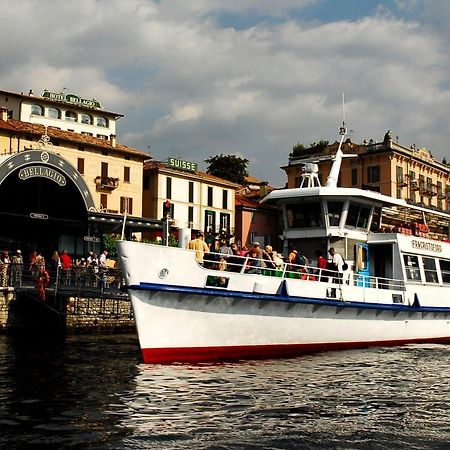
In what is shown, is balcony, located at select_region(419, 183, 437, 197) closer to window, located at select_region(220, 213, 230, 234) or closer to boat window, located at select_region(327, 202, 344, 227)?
window, located at select_region(220, 213, 230, 234)

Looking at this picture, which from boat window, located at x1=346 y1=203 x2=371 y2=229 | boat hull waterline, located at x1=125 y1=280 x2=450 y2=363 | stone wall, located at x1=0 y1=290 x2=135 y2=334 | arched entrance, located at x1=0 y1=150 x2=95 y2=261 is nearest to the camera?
boat hull waterline, located at x1=125 y1=280 x2=450 y2=363

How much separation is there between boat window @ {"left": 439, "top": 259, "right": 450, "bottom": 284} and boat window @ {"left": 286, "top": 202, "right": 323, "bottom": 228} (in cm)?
544

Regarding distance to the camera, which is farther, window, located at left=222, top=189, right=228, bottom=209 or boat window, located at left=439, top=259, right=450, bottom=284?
window, located at left=222, top=189, right=228, bottom=209

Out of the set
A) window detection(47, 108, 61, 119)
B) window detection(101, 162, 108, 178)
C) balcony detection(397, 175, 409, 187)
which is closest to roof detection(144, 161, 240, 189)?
window detection(101, 162, 108, 178)

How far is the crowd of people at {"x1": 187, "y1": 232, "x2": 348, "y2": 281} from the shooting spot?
57.2 ft

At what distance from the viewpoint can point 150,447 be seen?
9477 millimetres

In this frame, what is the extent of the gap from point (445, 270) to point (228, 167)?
5592 centimetres

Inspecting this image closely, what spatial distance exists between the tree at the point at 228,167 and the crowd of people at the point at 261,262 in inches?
2262

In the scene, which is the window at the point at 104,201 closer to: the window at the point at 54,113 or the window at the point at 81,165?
the window at the point at 81,165

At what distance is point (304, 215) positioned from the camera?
22.0 metres

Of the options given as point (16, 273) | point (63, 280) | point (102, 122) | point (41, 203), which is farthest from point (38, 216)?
point (102, 122)

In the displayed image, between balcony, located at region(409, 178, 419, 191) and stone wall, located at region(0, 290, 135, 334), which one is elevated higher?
balcony, located at region(409, 178, 419, 191)

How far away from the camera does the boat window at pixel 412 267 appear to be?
22.5 metres

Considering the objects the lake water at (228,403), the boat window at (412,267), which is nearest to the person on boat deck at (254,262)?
the lake water at (228,403)
